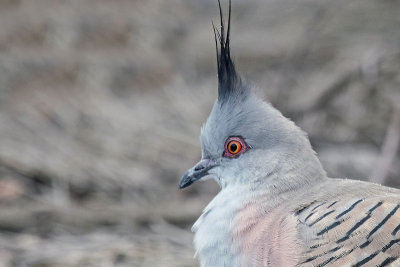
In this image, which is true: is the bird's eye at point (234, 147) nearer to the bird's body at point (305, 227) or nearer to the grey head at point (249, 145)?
the grey head at point (249, 145)

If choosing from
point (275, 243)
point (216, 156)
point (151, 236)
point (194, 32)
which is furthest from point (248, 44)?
point (275, 243)

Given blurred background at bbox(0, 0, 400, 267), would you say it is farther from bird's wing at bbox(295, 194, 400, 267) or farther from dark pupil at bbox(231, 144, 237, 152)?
bird's wing at bbox(295, 194, 400, 267)

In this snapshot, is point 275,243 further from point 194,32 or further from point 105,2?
point 105,2

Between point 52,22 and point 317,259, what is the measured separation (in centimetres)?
508

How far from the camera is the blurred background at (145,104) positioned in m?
4.11

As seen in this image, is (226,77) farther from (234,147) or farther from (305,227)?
(305,227)

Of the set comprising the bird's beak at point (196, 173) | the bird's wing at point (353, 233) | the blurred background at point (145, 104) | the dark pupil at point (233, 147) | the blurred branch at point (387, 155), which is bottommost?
the bird's wing at point (353, 233)

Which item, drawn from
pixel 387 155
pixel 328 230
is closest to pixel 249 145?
pixel 328 230

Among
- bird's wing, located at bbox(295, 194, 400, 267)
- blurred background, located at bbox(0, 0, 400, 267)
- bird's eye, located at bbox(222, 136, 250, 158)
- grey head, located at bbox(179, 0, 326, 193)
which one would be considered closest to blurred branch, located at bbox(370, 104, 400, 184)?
blurred background, located at bbox(0, 0, 400, 267)

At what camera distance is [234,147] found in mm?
2906

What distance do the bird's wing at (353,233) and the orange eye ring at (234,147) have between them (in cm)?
53

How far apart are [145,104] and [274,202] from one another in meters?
3.45

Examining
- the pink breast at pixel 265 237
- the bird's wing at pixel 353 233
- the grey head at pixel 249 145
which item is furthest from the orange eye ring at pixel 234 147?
the bird's wing at pixel 353 233

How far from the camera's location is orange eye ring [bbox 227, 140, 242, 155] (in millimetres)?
2898
